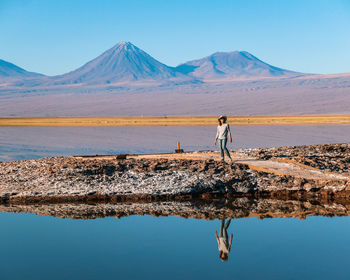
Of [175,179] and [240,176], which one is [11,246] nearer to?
[175,179]

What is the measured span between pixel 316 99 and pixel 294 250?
13505cm

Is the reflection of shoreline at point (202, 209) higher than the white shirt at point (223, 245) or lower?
lower

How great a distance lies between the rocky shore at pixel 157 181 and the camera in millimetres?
14359

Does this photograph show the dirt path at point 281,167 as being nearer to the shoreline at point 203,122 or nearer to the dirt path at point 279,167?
the dirt path at point 279,167

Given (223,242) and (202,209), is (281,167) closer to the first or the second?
(202,209)

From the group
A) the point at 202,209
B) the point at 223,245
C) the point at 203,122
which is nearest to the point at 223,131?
the point at 202,209

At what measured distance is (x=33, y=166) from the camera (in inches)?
656

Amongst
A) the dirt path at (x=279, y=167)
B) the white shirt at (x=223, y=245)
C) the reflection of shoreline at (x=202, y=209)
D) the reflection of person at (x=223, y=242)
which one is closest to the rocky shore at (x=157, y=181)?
the dirt path at (x=279, y=167)

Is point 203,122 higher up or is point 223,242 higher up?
point 223,242

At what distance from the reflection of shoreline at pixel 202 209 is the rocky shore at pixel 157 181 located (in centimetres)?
49

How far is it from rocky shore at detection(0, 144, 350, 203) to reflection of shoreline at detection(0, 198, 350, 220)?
0.49 m

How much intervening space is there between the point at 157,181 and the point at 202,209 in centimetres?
229

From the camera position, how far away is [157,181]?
15031 mm

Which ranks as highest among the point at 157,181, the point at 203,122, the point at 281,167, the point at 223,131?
the point at 223,131
